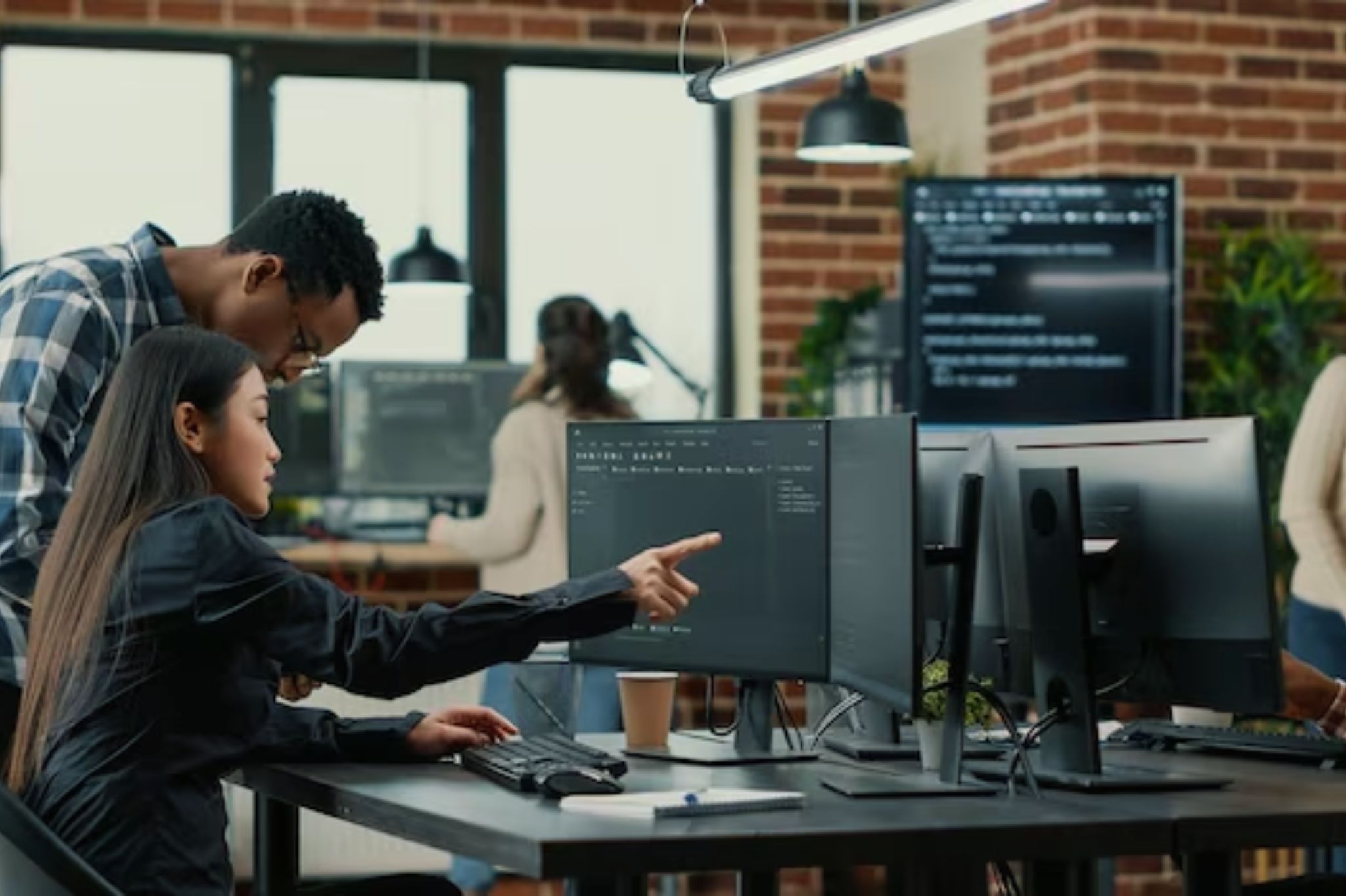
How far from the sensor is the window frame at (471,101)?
706cm

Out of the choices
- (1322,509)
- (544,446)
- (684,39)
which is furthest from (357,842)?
(1322,509)

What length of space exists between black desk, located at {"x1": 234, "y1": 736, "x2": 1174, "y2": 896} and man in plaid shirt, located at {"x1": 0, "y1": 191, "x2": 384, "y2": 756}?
50cm

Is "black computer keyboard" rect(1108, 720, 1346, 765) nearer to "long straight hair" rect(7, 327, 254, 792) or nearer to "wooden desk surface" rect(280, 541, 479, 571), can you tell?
"long straight hair" rect(7, 327, 254, 792)

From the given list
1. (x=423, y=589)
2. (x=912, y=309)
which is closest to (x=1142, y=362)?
(x=912, y=309)

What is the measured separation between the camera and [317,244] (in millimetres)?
3438

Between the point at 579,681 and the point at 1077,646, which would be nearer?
the point at 1077,646

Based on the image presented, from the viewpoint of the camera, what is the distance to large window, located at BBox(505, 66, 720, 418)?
23.9 ft

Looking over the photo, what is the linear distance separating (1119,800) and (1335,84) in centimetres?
407

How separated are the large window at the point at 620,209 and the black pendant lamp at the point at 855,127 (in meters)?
1.30

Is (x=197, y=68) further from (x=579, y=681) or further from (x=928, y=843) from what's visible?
(x=928, y=843)

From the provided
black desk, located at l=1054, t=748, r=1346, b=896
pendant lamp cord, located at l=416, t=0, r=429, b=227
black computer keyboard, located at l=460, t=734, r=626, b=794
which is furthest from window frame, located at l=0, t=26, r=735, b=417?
black desk, located at l=1054, t=748, r=1346, b=896

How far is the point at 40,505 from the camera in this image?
3.27 m

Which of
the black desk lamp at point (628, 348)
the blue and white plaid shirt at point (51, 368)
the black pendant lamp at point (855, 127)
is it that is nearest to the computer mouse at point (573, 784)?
the blue and white plaid shirt at point (51, 368)

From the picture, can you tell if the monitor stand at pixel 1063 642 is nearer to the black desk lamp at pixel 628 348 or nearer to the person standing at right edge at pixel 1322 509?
the person standing at right edge at pixel 1322 509
